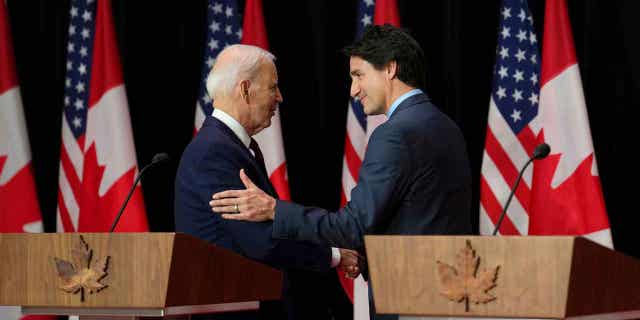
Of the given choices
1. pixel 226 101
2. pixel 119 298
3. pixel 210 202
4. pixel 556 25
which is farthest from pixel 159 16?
pixel 119 298

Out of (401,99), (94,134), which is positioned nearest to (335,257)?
(401,99)

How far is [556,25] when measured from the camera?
4867 millimetres

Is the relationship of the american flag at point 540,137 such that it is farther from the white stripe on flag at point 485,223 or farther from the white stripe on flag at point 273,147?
the white stripe on flag at point 273,147

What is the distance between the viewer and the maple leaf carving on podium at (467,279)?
6.47ft

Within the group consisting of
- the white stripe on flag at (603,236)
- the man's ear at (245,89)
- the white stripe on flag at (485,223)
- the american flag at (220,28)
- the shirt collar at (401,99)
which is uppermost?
the american flag at (220,28)

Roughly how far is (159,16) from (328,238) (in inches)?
144

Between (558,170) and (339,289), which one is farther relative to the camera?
(339,289)

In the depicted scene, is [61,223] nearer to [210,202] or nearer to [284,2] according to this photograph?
[284,2]

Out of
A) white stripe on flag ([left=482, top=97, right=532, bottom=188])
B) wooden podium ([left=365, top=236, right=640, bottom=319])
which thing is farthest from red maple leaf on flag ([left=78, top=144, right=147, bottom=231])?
wooden podium ([left=365, top=236, right=640, bottom=319])

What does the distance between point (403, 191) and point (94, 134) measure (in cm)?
317

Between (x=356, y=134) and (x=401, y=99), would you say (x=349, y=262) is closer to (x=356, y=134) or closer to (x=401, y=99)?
(x=401, y=99)

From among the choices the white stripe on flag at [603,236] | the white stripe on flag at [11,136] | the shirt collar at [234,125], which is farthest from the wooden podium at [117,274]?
the white stripe on flag at [11,136]

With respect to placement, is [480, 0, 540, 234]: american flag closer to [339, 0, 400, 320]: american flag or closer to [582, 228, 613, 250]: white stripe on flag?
[582, 228, 613, 250]: white stripe on flag

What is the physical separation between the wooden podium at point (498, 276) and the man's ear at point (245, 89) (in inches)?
48.6
